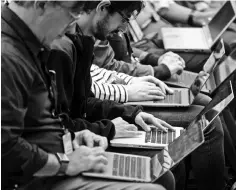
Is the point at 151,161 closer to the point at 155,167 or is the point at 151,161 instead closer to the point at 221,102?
the point at 155,167

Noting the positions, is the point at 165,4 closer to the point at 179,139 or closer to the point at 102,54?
the point at 102,54

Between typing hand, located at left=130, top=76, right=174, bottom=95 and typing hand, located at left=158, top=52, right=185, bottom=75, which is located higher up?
typing hand, located at left=130, top=76, right=174, bottom=95

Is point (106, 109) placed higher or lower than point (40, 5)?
lower

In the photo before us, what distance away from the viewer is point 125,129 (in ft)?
5.78

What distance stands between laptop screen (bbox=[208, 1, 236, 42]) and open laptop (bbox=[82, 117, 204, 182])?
175 centimetres

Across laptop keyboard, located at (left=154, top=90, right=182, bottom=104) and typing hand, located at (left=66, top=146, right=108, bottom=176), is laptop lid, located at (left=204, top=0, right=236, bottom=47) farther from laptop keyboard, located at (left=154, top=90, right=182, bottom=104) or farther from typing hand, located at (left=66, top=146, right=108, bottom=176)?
typing hand, located at (left=66, top=146, right=108, bottom=176)

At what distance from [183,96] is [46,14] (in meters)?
1.06

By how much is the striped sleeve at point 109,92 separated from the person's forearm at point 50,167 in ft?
2.35

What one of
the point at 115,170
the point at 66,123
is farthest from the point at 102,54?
the point at 115,170

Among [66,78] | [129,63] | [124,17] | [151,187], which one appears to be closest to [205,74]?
[129,63]

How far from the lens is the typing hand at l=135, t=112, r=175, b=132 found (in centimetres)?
184

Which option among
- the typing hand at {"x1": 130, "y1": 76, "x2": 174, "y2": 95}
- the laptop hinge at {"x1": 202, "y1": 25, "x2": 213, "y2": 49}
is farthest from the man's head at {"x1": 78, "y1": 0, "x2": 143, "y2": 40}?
the laptop hinge at {"x1": 202, "y1": 25, "x2": 213, "y2": 49}

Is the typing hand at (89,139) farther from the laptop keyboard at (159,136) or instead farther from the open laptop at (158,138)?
the laptop keyboard at (159,136)

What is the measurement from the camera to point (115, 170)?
1.50 metres
